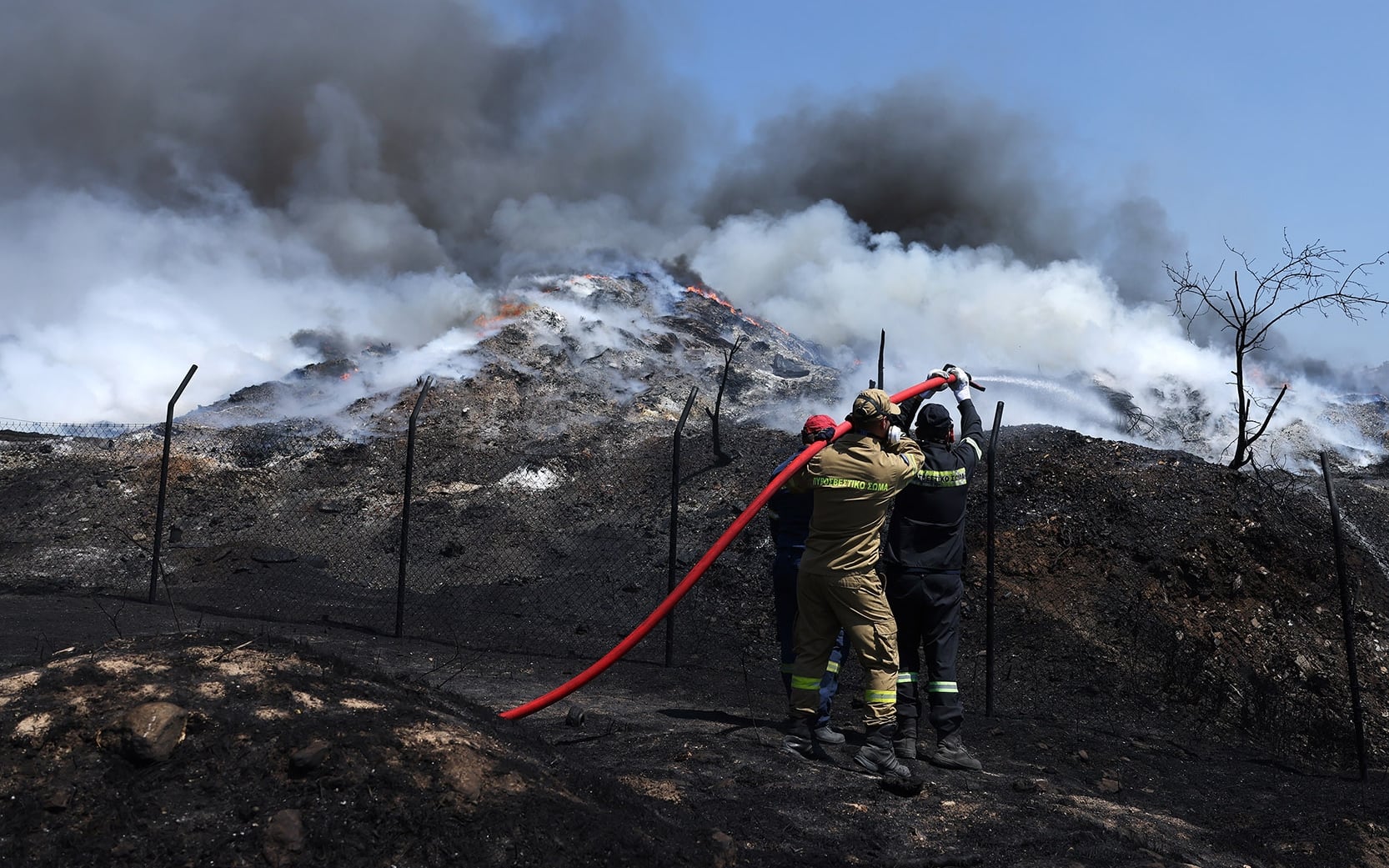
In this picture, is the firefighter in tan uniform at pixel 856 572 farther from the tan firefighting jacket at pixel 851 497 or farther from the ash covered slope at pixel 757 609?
the ash covered slope at pixel 757 609

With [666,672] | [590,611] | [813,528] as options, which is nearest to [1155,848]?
[813,528]

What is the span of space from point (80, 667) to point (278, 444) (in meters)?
13.4

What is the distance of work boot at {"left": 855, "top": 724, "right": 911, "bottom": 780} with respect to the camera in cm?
470

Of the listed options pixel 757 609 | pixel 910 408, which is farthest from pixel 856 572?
pixel 757 609

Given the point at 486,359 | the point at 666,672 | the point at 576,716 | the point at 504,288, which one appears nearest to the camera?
the point at 576,716

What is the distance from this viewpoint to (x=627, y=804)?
11.8 feet

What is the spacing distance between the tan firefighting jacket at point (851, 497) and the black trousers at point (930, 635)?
0.39 meters

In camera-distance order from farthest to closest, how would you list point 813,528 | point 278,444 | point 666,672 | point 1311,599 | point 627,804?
point 278,444
point 1311,599
point 666,672
point 813,528
point 627,804

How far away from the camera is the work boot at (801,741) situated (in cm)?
502

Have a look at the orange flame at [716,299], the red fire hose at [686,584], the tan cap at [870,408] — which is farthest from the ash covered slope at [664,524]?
the orange flame at [716,299]

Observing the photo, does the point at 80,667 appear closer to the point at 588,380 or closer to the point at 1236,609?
the point at 1236,609

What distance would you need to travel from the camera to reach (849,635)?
488 cm

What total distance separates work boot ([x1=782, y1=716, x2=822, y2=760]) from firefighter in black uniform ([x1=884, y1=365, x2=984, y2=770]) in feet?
1.38

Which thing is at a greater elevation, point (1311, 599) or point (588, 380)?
point (588, 380)
